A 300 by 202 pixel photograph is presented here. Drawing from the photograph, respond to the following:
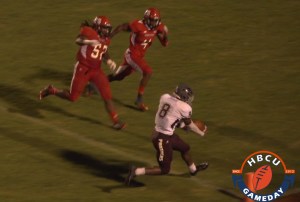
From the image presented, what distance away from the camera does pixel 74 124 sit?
652 inches

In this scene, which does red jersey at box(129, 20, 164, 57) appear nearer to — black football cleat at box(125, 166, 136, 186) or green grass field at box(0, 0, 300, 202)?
green grass field at box(0, 0, 300, 202)

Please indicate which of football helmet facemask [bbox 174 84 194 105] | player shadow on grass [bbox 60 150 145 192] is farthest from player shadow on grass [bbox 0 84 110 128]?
football helmet facemask [bbox 174 84 194 105]

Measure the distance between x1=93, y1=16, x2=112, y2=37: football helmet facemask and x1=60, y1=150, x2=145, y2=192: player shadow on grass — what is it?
2559 millimetres

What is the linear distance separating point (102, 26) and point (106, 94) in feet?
4.50

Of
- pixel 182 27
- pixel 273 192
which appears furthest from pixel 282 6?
pixel 273 192

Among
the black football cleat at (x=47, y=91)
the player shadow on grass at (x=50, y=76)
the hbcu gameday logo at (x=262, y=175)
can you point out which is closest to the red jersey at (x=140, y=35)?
the black football cleat at (x=47, y=91)

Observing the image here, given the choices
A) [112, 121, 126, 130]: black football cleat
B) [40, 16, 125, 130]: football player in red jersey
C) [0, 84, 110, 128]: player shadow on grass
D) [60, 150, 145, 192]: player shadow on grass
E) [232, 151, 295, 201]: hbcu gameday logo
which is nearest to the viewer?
[232, 151, 295, 201]: hbcu gameday logo

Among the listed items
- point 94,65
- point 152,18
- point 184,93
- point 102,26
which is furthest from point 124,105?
point 184,93

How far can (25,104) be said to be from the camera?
693 inches

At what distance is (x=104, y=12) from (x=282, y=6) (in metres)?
5.16

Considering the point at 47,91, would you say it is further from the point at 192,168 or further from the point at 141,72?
the point at 192,168

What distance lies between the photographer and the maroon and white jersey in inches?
527

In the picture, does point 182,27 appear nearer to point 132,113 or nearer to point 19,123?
point 132,113

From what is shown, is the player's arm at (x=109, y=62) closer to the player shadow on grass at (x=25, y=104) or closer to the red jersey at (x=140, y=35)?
the red jersey at (x=140, y=35)
